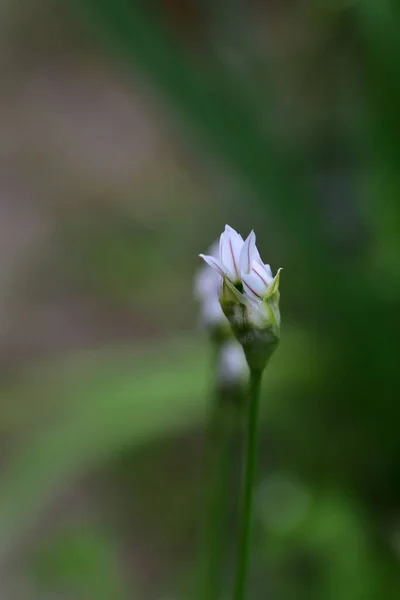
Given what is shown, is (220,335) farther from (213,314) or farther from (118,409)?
(118,409)

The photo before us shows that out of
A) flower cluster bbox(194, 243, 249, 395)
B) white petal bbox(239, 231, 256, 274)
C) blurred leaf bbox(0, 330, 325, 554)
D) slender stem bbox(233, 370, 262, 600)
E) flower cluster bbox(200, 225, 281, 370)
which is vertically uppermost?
blurred leaf bbox(0, 330, 325, 554)

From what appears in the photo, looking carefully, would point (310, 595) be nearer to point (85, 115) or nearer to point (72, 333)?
point (72, 333)

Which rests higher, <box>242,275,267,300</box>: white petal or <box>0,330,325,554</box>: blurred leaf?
<box>0,330,325,554</box>: blurred leaf

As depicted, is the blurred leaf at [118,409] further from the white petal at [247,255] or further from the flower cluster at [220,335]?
the white petal at [247,255]

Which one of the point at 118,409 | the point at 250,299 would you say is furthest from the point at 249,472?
the point at 118,409

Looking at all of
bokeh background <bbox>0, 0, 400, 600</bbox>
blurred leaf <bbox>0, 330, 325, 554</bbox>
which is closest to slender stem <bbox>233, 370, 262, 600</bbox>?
bokeh background <bbox>0, 0, 400, 600</bbox>

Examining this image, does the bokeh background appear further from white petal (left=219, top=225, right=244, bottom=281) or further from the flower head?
white petal (left=219, top=225, right=244, bottom=281)

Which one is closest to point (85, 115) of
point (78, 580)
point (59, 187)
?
point (59, 187)
